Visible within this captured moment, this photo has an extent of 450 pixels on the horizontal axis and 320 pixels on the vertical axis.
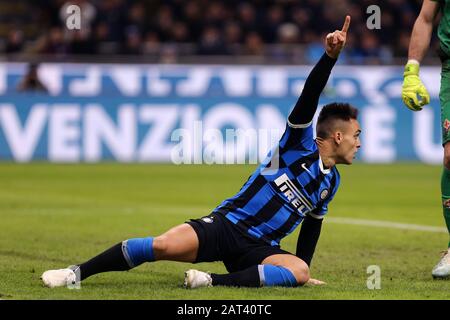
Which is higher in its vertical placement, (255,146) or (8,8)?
(8,8)

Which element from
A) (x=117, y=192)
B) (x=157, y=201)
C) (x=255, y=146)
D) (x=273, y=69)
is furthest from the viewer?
(x=273, y=69)

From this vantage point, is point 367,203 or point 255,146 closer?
point 367,203

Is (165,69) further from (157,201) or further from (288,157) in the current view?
(288,157)

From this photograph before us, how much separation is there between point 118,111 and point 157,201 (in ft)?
17.5

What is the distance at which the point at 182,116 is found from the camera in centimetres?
1822

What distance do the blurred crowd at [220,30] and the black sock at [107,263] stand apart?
14.0m

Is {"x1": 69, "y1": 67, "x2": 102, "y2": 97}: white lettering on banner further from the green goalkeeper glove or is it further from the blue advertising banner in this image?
the green goalkeeper glove

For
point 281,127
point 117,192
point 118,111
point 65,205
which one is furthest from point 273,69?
point 65,205

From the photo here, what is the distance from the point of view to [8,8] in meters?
24.8

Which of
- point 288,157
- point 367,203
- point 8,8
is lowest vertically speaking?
point 367,203

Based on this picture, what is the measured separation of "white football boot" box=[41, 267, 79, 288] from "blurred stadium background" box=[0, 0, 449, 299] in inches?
6.3

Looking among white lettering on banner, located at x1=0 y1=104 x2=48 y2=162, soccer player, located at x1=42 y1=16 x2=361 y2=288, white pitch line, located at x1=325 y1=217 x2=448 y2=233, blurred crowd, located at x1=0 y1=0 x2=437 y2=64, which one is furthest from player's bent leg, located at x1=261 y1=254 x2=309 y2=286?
blurred crowd, located at x1=0 y1=0 x2=437 y2=64

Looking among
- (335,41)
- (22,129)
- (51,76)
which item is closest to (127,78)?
(51,76)

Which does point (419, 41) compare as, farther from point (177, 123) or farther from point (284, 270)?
point (177, 123)
